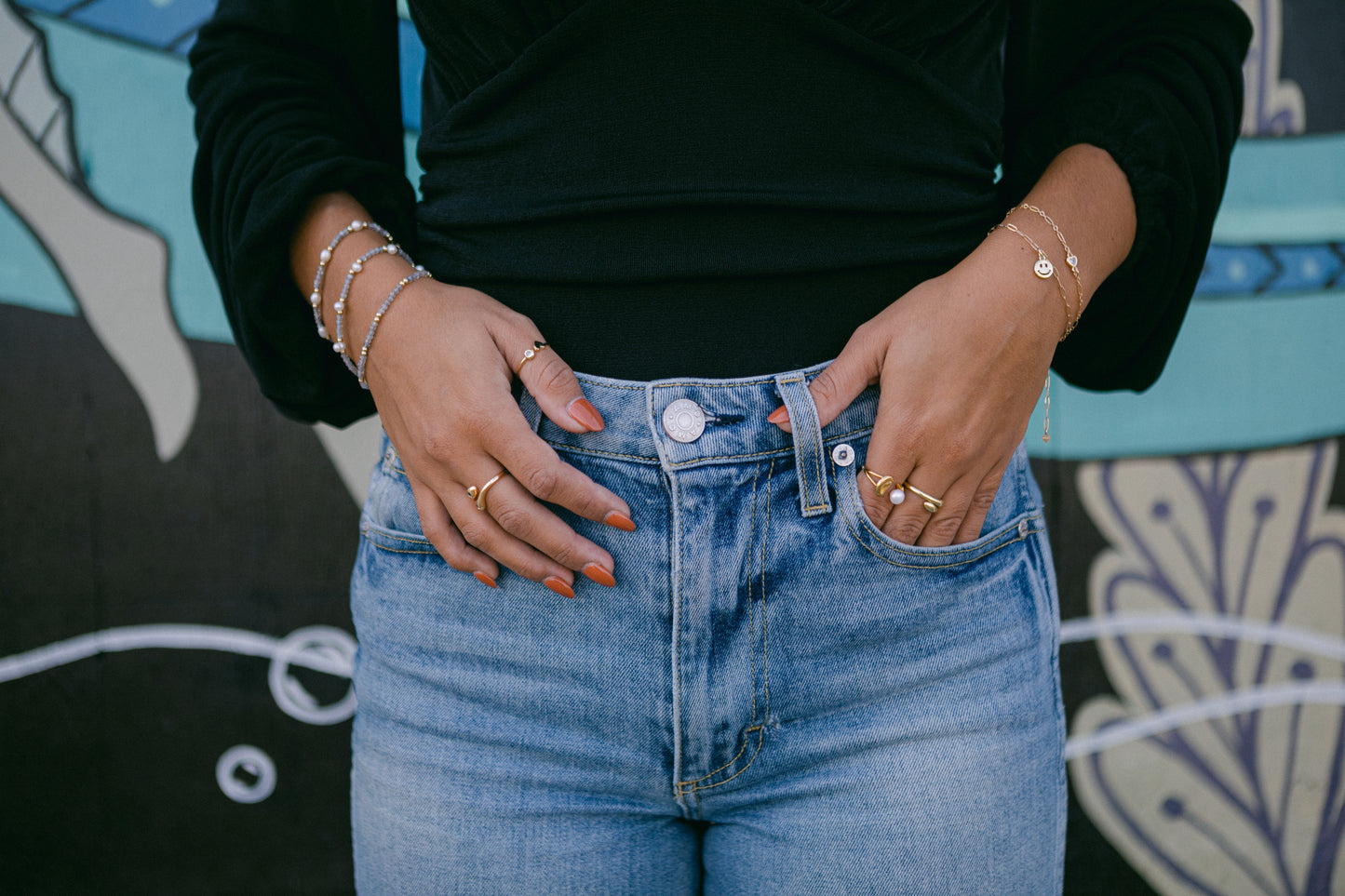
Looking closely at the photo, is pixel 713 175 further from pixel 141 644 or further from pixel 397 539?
pixel 141 644

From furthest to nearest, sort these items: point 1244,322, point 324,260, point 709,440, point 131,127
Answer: point 1244,322 < point 131,127 < point 324,260 < point 709,440

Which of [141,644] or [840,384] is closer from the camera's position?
[840,384]

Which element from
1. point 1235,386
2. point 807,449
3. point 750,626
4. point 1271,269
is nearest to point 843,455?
point 807,449

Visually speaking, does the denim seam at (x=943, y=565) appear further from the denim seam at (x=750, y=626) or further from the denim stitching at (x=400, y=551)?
the denim stitching at (x=400, y=551)

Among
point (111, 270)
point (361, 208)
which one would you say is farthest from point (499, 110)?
point (111, 270)

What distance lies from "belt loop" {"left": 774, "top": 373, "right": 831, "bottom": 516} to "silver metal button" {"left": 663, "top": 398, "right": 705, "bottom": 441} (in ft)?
0.23

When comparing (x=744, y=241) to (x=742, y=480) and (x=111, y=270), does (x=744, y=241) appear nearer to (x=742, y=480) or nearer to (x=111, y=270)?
(x=742, y=480)

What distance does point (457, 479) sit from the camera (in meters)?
0.65

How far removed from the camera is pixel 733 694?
2.01 feet

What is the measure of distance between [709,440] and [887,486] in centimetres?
15

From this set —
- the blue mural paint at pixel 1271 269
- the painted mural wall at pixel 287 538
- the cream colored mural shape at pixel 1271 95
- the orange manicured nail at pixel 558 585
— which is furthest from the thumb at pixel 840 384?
the cream colored mural shape at pixel 1271 95

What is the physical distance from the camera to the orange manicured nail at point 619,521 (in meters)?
0.61

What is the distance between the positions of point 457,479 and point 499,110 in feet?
1.11

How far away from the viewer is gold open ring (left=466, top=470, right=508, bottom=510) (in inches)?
24.7
